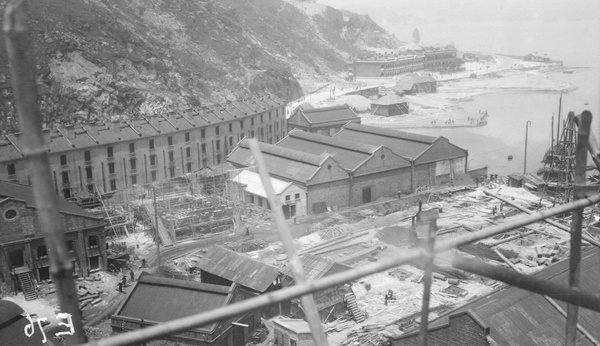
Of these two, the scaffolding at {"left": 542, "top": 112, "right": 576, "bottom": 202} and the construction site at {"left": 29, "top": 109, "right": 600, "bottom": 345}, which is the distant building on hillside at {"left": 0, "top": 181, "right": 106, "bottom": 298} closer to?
the construction site at {"left": 29, "top": 109, "right": 600, "bottom": 345}

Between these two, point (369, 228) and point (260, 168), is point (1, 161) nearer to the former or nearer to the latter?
point (369, 228)

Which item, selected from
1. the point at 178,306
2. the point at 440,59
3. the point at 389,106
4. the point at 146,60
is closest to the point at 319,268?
the point at 178,306

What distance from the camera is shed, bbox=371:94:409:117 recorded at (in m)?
70.8

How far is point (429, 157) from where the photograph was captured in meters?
39.9

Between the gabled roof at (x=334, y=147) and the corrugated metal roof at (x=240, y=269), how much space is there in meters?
14.3

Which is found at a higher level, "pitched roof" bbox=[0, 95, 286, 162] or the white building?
"pitched roof" bbox=[0, 95, 286, 162]

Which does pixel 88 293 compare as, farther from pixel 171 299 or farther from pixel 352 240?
pixel 352 240

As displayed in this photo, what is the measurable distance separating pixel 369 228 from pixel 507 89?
239ft

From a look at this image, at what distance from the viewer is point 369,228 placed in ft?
105

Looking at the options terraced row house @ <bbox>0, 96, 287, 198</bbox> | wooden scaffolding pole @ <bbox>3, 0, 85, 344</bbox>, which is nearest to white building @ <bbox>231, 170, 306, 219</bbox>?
terraced row house @ <bbox>0, 96, 287, 198</bbox>

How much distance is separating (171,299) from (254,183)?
17.3 metres

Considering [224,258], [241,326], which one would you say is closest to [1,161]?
[224,258]

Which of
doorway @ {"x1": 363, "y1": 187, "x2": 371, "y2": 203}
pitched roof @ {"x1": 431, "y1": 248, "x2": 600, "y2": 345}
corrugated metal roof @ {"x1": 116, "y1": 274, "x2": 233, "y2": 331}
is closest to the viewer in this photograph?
pitched roof @ {"x1": 431, "y1": 248, "x2": 600, "y2": 345}

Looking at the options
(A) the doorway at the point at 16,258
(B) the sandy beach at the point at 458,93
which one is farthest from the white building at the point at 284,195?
(B) the sandy beach at the point at 458,93
